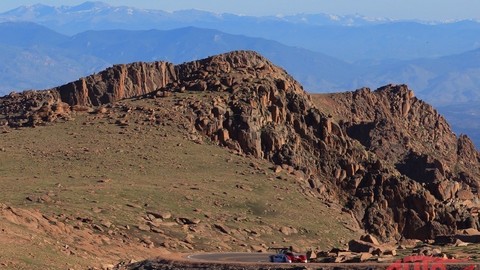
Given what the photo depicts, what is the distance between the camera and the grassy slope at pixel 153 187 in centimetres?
6506

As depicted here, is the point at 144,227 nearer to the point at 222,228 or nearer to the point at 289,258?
the point at 222,228

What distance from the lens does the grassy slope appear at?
2562 inches

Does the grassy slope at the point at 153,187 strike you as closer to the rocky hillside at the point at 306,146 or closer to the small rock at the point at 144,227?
the small rock at the point at 144,227

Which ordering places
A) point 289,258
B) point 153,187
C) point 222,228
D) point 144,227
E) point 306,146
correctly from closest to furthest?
point 289,258, point 144,227, point 222,228, point 153,187, point 306,146

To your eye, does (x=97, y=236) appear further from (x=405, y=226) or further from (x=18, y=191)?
(x=405, y=226)

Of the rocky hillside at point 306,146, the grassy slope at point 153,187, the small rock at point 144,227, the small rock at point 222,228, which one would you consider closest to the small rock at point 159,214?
the grassy slope at point 153,187

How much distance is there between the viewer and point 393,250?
4669cm

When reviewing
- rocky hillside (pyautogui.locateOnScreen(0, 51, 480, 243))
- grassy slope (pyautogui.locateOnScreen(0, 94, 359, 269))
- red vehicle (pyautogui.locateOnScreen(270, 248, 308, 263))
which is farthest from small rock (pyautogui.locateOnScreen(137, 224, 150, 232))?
rocky hillside (pyautogui.locateOnScreen(0, 51, 480, 243))

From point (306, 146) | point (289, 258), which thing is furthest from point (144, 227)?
point (306, 146)

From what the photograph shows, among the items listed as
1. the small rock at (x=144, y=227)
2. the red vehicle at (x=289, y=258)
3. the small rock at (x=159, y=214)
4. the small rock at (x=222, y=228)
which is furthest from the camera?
the small rock at (x=222, y=228)

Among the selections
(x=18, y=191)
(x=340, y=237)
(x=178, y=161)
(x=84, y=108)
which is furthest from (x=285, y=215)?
(x=84, y=108)

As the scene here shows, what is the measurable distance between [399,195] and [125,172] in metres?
27.4

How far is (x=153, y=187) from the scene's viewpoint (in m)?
75.0

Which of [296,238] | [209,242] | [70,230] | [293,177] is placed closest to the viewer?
[70,230]
